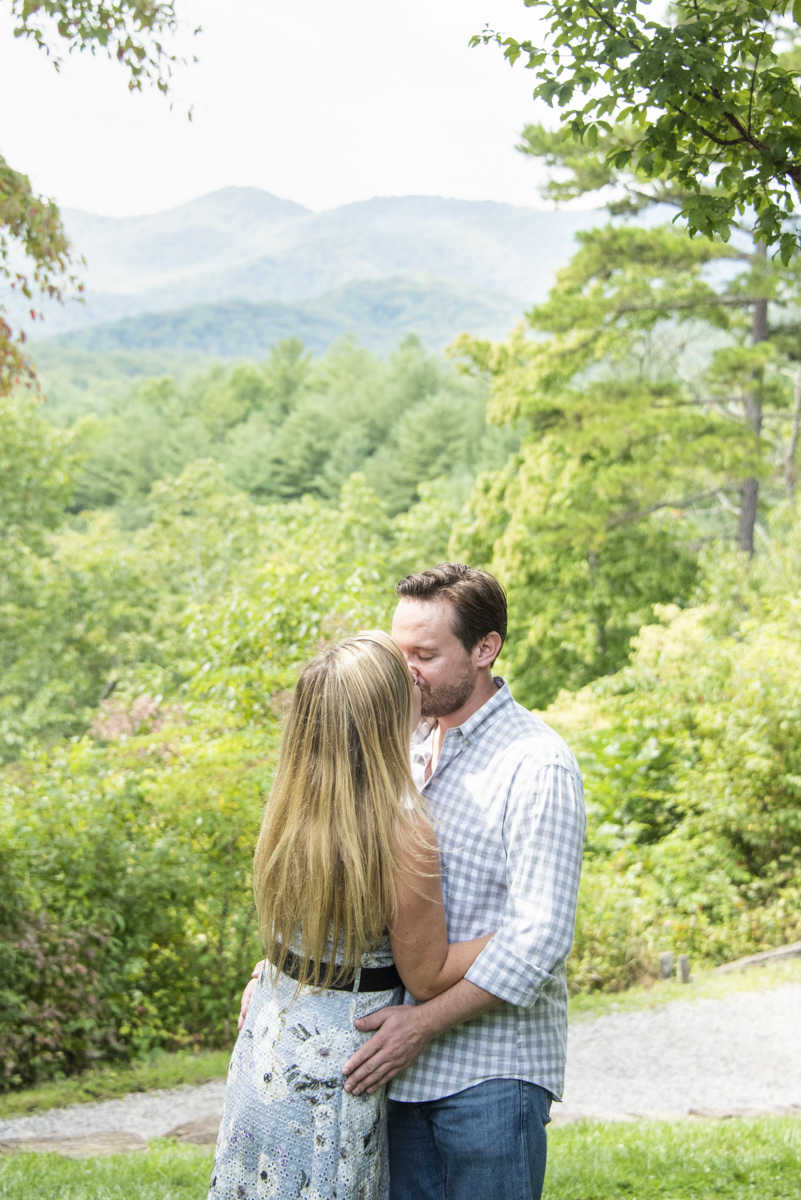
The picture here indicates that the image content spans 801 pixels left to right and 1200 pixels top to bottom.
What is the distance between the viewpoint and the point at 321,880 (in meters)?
1.85

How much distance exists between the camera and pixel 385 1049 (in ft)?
6.14

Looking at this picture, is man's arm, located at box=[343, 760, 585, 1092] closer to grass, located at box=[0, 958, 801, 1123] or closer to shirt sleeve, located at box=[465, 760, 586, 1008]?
shirt sleeve, located at box=[465, 760, 586, 1008]

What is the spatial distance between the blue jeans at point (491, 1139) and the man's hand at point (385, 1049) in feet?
0.53

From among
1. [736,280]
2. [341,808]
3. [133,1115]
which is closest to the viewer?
[341,808]

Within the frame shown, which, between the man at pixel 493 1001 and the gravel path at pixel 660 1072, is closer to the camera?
the man at pixel 493 1001

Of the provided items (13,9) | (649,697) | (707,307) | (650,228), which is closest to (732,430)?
A: (707,307)

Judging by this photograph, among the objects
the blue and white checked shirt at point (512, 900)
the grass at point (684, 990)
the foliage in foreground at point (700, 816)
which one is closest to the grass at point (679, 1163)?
the blue and white checked shirt at point (512, 900)

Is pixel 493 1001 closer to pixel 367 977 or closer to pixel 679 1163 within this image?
pixel 367 977

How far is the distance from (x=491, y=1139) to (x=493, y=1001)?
268mm

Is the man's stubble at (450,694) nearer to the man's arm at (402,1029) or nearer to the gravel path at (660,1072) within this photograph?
the man's arm at (402,1029)

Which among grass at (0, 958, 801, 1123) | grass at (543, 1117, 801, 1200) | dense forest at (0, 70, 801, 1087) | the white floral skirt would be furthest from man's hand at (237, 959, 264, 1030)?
grass at (0, 958, 801, 1123)

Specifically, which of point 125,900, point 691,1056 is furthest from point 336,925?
point 691,1056

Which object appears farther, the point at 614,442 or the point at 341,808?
the point at 614,442

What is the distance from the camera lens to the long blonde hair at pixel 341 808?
6.06ft
